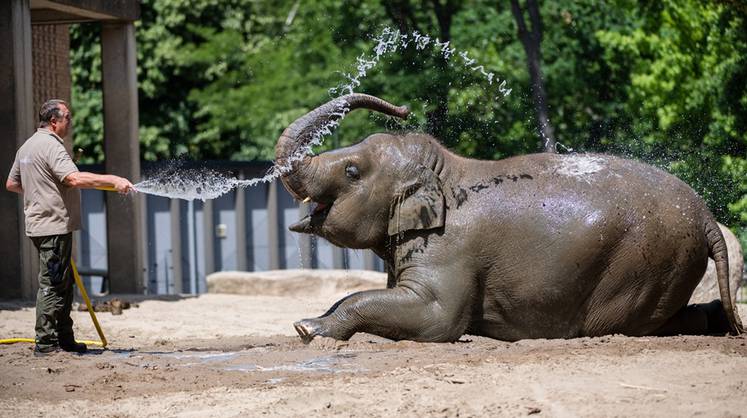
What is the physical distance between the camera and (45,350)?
8.80 metres

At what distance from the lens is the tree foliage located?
677 inches

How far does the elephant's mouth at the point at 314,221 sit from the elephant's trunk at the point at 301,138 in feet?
0.56

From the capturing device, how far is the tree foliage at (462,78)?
56.4 ft

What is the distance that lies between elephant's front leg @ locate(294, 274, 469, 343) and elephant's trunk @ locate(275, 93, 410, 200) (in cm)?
99

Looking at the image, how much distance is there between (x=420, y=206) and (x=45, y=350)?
301 centimetres

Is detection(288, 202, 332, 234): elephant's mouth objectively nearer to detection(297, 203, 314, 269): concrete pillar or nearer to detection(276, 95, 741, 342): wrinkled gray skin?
detection(276, 95, 741, 342): wrinkled gray skin

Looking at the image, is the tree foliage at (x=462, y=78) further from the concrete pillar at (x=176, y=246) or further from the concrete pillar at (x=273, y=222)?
the concrete pillar at (x=176, y=246)

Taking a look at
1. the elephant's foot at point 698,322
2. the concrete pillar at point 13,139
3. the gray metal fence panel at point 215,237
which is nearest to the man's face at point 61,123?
the concrete pillar at point 13,139

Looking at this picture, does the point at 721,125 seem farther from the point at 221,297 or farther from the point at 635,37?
the point at 221,297

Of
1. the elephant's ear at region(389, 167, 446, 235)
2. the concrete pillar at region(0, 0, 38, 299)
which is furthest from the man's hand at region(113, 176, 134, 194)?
the concrete pillar at region(0, 0, 38, 299)

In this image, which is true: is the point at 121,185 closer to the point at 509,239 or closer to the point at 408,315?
the point at 408,315

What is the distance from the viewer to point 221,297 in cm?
1502

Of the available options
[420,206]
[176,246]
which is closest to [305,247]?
[176,246]

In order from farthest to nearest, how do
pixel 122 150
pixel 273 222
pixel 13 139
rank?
pixel 273 222
pixel 122 150
pixel 13 139
